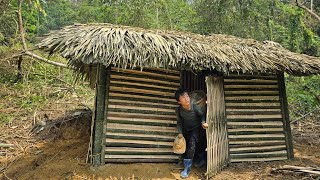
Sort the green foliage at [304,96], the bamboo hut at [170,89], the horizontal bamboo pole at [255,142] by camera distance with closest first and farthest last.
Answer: the bamboo hut at [170,89]
the horizontal bamboo pole at [255,142]
the green foliage at [304,96]

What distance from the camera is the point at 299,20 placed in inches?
496

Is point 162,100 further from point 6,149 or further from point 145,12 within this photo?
point 145,12

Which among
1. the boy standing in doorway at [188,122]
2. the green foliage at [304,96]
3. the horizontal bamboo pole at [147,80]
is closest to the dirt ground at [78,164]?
the boy standing in doorway at [188,122]

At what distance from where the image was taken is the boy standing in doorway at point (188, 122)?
5.51m

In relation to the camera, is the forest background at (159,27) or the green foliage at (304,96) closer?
Result: the forest background at (159,27)

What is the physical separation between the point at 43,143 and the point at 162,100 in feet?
10.7

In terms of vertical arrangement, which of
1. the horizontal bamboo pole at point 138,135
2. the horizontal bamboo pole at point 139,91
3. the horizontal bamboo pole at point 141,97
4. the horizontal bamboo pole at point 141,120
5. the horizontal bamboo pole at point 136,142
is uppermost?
the horizontal bamboo pole at point 139,91

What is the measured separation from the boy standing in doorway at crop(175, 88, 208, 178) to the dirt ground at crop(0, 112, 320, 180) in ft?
1.04

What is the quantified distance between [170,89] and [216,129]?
A: 1.20 metres

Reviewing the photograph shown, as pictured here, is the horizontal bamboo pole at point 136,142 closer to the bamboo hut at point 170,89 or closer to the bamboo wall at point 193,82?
the bamboo hut at point 170,89

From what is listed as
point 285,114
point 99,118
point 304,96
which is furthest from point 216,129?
point 304,96

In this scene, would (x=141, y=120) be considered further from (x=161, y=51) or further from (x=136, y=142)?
(x=161, y=51)

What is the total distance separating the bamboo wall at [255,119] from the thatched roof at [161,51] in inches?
23.1

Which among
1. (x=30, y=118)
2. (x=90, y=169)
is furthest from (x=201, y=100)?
(x=30, y=118)
